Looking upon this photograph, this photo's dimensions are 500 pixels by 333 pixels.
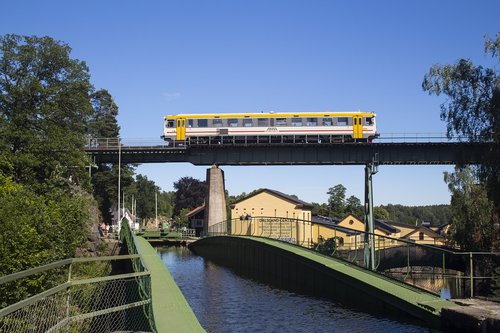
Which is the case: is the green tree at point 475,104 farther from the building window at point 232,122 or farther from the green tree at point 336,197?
the green tree at point 336,197

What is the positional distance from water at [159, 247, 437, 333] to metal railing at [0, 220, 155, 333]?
2804 mm

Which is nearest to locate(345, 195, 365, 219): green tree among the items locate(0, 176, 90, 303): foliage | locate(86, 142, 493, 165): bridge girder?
locate(86, 142, 493, 165): bridge girder

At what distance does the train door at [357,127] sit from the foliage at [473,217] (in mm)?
12554

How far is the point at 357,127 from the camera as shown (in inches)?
2024

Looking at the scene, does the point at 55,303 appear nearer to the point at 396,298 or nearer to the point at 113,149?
the point at 396,298

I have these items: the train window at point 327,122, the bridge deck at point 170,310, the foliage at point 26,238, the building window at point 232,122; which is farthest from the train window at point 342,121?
the bridge deck at point 170,310

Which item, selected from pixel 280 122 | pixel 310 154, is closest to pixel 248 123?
pixel 280 122

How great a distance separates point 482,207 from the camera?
33.8 m

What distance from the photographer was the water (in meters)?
12.8

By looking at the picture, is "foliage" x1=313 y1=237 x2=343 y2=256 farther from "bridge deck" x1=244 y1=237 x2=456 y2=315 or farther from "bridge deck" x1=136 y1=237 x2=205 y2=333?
"bridge deck" x1=136 y1=237 x2=205 y2=333

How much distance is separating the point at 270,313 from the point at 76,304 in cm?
581

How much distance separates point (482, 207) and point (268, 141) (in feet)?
81.7

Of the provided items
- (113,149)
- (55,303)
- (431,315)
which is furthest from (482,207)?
(113,149)

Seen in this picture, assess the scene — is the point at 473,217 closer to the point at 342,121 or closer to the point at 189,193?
the point at 342,121
